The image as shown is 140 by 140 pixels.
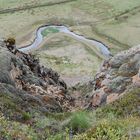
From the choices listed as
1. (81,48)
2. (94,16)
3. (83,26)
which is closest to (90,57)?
(81,48)

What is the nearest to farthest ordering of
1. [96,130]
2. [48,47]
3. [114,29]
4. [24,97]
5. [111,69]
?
[96,130] → [24,97] → [111,69] → [48,47] → [114,29]

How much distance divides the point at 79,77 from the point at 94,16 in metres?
40.0

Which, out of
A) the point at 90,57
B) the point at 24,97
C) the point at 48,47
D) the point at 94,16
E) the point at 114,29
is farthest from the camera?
the point at 94,16

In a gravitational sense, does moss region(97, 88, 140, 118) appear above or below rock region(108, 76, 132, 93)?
above

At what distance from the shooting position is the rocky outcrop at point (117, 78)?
3381cm

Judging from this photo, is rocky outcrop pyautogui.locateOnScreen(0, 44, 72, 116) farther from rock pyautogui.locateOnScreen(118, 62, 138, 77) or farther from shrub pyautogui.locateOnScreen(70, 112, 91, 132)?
shrub pyautogui.locateOnScreen(70, 112, 91, 132)

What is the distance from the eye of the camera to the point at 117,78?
37.8 m

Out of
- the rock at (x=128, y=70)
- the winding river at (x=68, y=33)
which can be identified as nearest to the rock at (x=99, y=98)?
the rock at (x=128, y=70)

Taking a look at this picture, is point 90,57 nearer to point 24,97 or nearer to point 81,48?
point 81,48

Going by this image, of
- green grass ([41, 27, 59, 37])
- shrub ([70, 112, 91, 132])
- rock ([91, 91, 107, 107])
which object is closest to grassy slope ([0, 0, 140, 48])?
green grass ([41, 27, 59, 37])

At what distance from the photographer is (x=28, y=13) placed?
12294 cm

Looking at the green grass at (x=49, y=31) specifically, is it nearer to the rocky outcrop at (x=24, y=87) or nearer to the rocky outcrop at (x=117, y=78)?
the rocky outcrop at (x=117, y=78)

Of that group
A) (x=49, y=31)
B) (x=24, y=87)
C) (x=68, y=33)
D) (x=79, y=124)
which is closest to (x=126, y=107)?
(x=79, y=124)

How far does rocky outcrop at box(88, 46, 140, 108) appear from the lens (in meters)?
33.8
